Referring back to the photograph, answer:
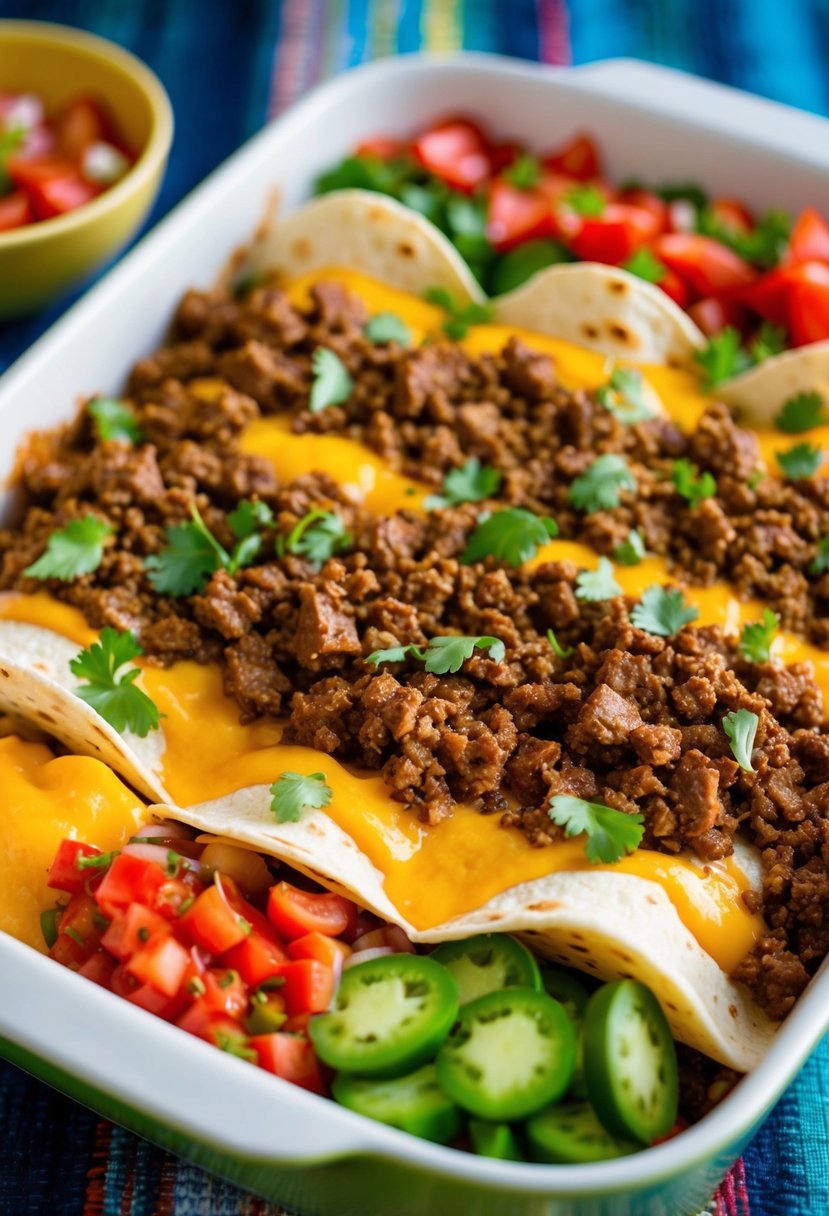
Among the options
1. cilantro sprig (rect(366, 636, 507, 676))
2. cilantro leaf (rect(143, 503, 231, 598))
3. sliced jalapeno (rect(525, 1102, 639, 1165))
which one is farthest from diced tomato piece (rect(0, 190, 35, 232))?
sliced jalapeno (rect(525, 1102, 639, 1165))

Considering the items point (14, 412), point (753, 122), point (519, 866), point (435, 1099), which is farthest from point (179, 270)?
point (435, 1099)

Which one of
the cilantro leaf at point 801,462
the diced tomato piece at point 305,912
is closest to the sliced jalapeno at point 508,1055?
the diced tomato piece at point 305,912

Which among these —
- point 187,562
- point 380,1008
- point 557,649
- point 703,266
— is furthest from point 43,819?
point 703,266

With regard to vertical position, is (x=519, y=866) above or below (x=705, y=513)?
below

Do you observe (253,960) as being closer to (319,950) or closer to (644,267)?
(319,950)

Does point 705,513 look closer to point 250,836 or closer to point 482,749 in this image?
point 482,749

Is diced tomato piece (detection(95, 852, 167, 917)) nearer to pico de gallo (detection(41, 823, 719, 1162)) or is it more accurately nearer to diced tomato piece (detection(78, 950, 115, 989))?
pico de gallo (detection(41, 823, 719, 1162))
